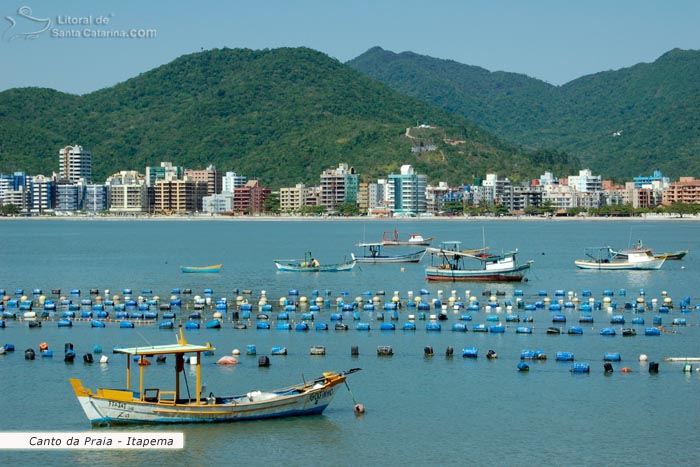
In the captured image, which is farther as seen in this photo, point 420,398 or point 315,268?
point 315,268

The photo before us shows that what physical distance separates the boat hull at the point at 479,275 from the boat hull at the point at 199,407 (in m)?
59.2

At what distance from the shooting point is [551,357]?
57.1 m

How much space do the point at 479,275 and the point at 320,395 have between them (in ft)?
195

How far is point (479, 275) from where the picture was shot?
101 metres

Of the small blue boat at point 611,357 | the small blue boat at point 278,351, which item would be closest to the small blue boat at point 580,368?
the small blue boat at point 611,357

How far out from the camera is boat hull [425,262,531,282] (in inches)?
3959

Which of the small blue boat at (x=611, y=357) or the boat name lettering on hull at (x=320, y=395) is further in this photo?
the small blue boat at (x=611, y=357)

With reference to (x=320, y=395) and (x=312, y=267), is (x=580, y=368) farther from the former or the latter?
(x=312, y=267)

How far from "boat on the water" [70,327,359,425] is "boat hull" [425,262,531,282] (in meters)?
58.7

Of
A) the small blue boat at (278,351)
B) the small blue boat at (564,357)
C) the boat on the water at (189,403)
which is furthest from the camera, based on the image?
the small blue boat at (278,351)

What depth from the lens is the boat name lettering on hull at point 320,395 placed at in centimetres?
4309

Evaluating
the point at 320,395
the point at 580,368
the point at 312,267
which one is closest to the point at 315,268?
the point at 312,267

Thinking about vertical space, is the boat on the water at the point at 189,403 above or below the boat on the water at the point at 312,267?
below

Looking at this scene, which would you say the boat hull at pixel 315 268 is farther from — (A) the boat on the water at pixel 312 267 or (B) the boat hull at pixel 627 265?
(B) the boat hull at pixel 627 265
